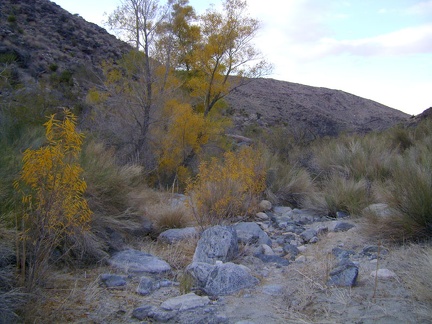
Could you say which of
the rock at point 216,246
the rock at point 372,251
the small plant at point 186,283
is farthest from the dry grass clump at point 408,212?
the small plant at point 186,283

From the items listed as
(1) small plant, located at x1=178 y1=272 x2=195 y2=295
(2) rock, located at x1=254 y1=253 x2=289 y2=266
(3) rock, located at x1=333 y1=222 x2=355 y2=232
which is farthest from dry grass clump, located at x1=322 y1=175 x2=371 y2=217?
(1) small plant, located at x1=178 y1=272 x2=195 y2=295

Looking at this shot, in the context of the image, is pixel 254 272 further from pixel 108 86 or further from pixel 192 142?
pixel 108 86

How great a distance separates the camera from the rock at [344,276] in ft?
13.0

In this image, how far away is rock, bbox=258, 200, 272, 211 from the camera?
27.0ft

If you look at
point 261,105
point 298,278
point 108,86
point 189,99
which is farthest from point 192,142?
point 261,105

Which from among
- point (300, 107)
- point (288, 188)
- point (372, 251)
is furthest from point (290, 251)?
point (300, 107)

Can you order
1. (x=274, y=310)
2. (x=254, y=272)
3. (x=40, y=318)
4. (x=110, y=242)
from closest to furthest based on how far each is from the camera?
(x=40, y=318), (x=274, y=310), (x=254, y=272), (x=110, y=242)

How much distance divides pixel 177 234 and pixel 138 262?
1.14m

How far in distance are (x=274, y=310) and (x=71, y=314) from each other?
1598mm

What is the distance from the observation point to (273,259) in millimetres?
5191

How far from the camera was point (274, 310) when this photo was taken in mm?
3664

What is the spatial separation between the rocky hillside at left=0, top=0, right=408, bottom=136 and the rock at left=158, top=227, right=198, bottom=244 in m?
12.9

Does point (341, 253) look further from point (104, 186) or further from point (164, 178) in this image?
point (164, 178)

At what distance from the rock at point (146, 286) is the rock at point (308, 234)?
2.51 metres
